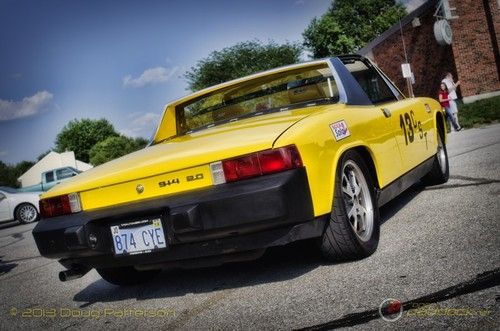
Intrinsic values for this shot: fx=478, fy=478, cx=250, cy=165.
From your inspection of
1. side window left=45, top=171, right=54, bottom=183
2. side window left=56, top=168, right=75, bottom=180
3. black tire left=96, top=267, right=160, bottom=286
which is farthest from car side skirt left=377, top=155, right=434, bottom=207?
side window left=45, top=171, right=54, bottom=183

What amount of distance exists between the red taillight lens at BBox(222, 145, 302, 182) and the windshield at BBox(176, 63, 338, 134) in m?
1.07

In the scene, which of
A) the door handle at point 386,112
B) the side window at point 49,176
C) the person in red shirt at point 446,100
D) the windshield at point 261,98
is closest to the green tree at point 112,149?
the side window at point 49,176

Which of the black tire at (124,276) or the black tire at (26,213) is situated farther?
the black tire at (26,213)

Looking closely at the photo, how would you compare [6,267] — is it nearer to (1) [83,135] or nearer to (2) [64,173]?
(2) [64,173]

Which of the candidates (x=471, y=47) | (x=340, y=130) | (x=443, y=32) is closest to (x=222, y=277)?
(x=340, y=130)

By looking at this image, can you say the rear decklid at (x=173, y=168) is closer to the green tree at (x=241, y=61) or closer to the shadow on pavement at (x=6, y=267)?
the shadow on pavement at (x=6, y=267)

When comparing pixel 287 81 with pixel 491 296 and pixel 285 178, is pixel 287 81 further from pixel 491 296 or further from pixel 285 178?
pixel 491 296

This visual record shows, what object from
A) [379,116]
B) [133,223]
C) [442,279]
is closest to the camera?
[442,279]

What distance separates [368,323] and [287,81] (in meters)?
2.15

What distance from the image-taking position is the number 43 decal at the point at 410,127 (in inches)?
154

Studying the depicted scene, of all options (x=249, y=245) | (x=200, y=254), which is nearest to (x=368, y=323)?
(x=249, y=245)

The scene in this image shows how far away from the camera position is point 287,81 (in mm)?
3721

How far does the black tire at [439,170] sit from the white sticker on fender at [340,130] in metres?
2.26

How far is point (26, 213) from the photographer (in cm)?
1436
